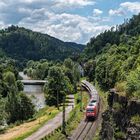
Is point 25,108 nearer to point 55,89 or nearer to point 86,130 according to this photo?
point 55,89

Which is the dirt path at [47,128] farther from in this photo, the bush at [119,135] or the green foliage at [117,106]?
the bush at [119,135]

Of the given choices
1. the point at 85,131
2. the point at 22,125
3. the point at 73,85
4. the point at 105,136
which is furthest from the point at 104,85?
the point at 105,136

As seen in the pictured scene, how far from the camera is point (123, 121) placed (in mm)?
45375

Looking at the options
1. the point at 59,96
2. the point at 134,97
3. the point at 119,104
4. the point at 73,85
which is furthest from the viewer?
the point at 73,85

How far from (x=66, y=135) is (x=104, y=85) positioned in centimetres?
5568

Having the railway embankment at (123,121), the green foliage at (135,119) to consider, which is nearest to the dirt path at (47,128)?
the railway embankment at (123,121)

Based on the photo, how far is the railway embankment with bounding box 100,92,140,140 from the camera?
40406 millimetres

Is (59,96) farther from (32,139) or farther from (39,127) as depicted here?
(32,139)

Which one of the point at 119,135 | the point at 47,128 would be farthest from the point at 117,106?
the point at 47,128

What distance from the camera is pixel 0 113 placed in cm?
8069

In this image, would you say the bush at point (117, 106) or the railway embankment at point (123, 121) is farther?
the bush at point (117, 106)

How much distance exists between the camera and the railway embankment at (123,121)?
133 ft

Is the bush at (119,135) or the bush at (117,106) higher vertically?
the bush at (117,106)

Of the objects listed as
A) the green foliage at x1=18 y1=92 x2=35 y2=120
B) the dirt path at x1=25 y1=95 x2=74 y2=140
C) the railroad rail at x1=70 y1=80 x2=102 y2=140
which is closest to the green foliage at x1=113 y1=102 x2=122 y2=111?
the railroad rail at x1=70 y1=80 x2=102 y2=140
